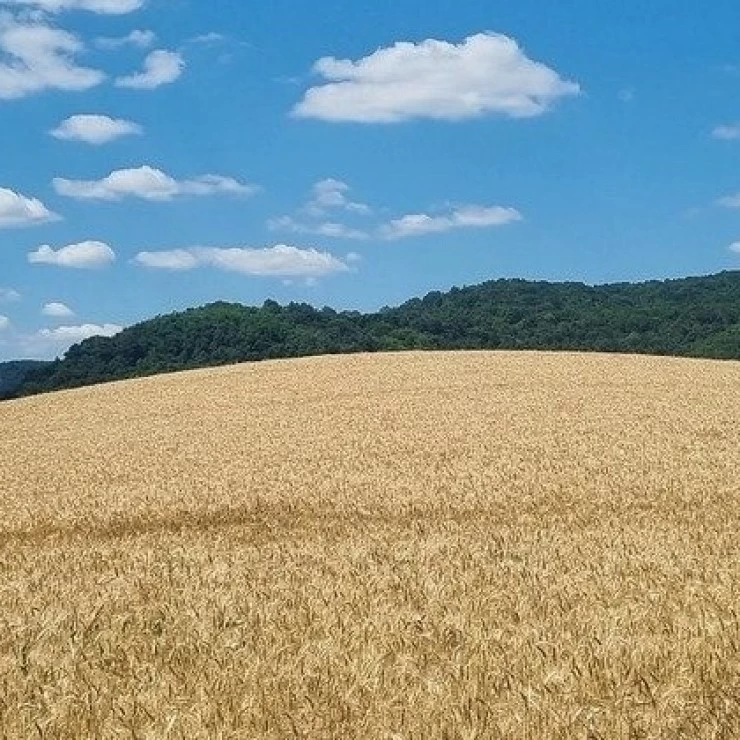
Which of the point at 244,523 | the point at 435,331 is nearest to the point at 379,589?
the point at 244,523

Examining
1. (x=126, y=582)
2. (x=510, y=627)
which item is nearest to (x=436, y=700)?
(x=510, y=627)

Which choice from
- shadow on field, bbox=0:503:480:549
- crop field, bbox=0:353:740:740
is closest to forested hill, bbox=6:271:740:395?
crop field, bbox=0:353:740:740

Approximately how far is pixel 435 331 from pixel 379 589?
112m

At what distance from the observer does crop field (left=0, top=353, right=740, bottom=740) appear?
209 inches

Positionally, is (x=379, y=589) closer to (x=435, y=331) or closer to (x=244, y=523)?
(x=244, y=523)

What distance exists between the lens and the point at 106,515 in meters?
16.2

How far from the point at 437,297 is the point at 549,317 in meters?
59.6

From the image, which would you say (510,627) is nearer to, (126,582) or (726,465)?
(126,582)

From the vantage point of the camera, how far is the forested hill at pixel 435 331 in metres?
106

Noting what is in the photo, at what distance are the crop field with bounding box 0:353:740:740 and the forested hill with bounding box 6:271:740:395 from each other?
7491 cm

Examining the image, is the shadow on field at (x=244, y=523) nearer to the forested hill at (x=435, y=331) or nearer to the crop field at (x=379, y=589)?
the crop field at (x=379, y=589)

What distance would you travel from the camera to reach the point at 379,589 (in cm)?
845

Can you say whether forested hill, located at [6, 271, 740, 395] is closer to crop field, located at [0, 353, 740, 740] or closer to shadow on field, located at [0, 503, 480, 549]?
crop field, located at [0, 353, 740, 740]

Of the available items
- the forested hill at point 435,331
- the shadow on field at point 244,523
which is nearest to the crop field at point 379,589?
the shadow on field at point 244,523
